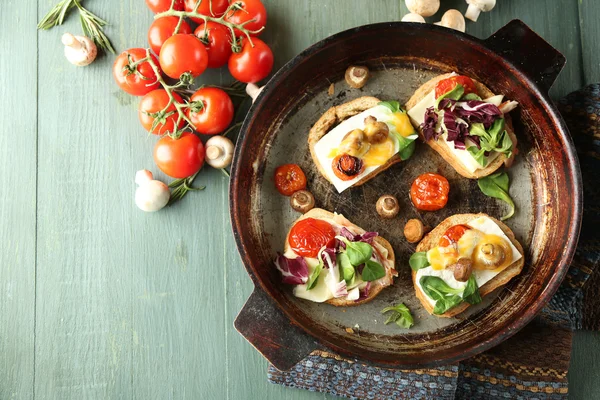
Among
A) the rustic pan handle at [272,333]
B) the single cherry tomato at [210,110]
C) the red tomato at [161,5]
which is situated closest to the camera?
the rustic pan handle at [272,333]

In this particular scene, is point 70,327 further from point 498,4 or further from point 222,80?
point 498,4

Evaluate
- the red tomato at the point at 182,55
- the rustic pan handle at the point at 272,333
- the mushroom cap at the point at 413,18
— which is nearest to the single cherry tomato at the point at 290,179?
the rustic pan handle at the point at 272,333

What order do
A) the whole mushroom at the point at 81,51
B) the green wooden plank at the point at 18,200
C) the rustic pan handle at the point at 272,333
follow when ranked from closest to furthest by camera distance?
the rustic pan handle at the point at 272,333 < the whole mushroom at the point at 81,51 < the green wooden plank at the point at 18,200

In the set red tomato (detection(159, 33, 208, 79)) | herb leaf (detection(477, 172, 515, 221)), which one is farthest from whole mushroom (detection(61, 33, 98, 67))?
herb leaf (detection(477, 172, 515, 221))

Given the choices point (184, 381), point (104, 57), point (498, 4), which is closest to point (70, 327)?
point (184, 381)

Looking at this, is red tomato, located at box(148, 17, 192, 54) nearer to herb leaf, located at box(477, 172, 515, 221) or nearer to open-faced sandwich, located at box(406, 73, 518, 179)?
open-faced sandwich, located at box(406, 73, 518, 179)

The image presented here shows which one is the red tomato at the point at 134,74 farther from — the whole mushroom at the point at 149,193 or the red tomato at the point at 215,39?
the whole mushroom at the point at 149,193

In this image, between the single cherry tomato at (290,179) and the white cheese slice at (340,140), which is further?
the single cherry tomato at (290,179)
